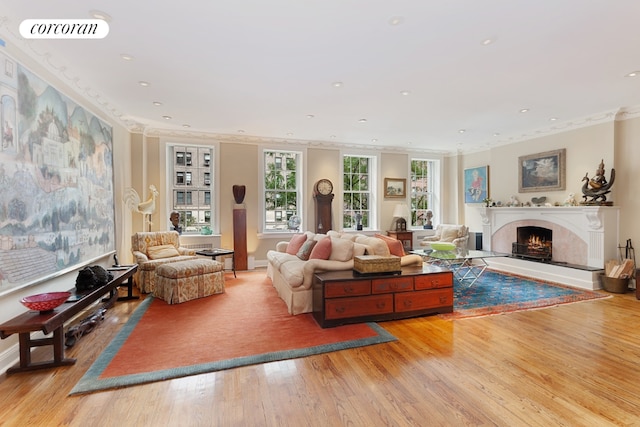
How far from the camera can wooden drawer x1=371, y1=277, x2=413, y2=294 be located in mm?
3377

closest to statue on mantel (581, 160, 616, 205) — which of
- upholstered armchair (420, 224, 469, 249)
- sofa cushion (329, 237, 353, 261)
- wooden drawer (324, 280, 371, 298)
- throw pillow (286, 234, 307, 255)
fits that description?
upholstered armchair (420, 224, 469, 249)

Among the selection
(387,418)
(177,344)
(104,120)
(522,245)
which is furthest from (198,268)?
(522,245)

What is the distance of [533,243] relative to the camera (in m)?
6.03

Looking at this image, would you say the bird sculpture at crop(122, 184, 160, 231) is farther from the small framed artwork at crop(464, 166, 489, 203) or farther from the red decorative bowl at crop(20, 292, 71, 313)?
the small framed artwork at crop(464, 166, 489, 203)

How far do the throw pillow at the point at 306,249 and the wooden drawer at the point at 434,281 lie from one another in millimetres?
1598

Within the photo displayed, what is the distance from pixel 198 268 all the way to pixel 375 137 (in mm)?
4443

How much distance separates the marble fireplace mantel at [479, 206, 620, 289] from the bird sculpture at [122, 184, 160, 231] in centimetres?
699

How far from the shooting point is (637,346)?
280 cm

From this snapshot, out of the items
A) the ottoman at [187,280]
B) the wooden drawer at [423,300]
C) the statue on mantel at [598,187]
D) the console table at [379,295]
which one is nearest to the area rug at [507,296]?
the wooden drawer at [423,300]

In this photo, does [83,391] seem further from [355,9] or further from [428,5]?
[428,5]

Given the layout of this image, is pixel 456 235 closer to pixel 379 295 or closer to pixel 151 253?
pixel 379 295

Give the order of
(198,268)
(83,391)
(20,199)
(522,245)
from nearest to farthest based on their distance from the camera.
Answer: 1. (83,391)
2. (20,199)
3. (198,268)
4. (522,245)

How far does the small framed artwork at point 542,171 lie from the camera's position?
557 centimetres

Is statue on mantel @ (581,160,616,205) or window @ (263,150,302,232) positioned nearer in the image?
statue on mantel @ (581,160,616,205)
